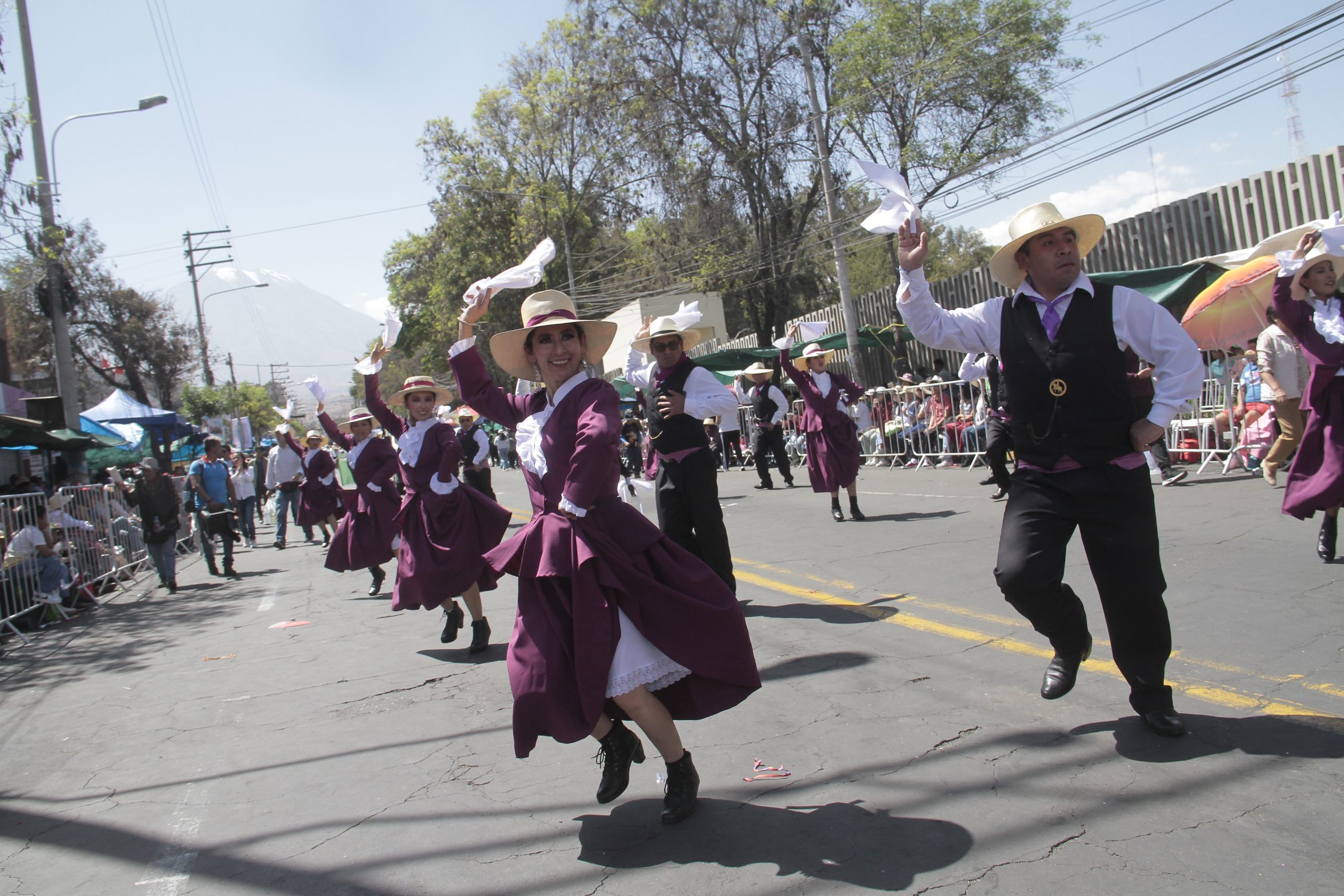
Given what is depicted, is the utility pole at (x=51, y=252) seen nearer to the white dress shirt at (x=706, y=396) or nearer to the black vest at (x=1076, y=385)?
the white dress shirt at (x=706, y=396)

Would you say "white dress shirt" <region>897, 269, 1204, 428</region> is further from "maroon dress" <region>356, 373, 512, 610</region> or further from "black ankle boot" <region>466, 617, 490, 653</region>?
"black ankle boot" <region>466, 617, 490, 653</region>

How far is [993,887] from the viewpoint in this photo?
280cm

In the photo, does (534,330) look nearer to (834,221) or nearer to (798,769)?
(798,769)

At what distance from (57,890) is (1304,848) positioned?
4.14 meters

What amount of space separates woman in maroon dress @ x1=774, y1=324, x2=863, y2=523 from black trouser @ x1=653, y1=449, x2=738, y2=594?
156 inches

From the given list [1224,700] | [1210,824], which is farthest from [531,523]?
[1224,700]

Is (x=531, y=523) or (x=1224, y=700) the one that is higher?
(x=531, y=523)

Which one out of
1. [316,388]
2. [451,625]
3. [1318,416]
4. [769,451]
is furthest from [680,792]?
[769,451]

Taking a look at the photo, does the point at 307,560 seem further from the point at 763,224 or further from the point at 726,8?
the point at 726,8

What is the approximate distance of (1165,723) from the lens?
367 centimetres

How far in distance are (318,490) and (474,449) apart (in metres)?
4.34

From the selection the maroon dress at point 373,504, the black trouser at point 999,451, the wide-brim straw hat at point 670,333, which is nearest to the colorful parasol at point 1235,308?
the black trouser at point 999,451

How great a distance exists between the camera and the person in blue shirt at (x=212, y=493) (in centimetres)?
1434

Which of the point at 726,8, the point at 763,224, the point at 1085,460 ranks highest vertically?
the point at 726,8
